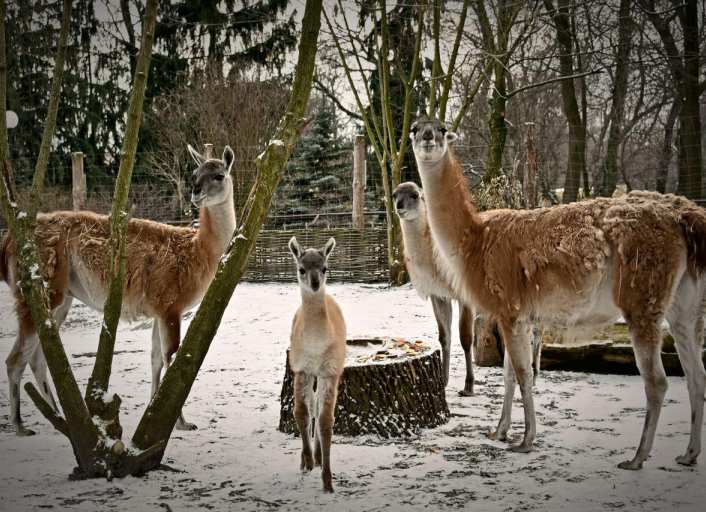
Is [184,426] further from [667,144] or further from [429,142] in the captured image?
[667,144]

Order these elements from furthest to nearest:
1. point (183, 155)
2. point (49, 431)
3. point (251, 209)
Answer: point (183, 155), point (49, 431), point (251, 209)

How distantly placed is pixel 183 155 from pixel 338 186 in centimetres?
417

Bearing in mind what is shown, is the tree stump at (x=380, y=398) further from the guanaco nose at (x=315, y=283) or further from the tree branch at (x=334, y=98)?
the tree branch at (x=334, y=98)

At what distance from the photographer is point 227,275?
147 inches

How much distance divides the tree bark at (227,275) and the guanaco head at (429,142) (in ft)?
3.51

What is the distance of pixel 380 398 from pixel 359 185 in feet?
27.8

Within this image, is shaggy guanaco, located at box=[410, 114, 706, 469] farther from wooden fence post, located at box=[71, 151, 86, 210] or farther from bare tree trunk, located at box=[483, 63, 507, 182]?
wooden fence post, located at box=[71, 151, 86, 210]

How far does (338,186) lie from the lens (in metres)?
18.0

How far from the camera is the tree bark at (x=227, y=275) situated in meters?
→ 3.58

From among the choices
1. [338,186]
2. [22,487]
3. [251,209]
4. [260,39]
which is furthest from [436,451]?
[260,39]

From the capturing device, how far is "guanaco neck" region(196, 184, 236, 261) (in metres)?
5.11

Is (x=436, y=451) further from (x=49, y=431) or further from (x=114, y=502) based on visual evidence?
(x=49, y=431)

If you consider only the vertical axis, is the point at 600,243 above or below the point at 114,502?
above

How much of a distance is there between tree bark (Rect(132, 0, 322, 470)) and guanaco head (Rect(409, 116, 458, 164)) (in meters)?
1.07
